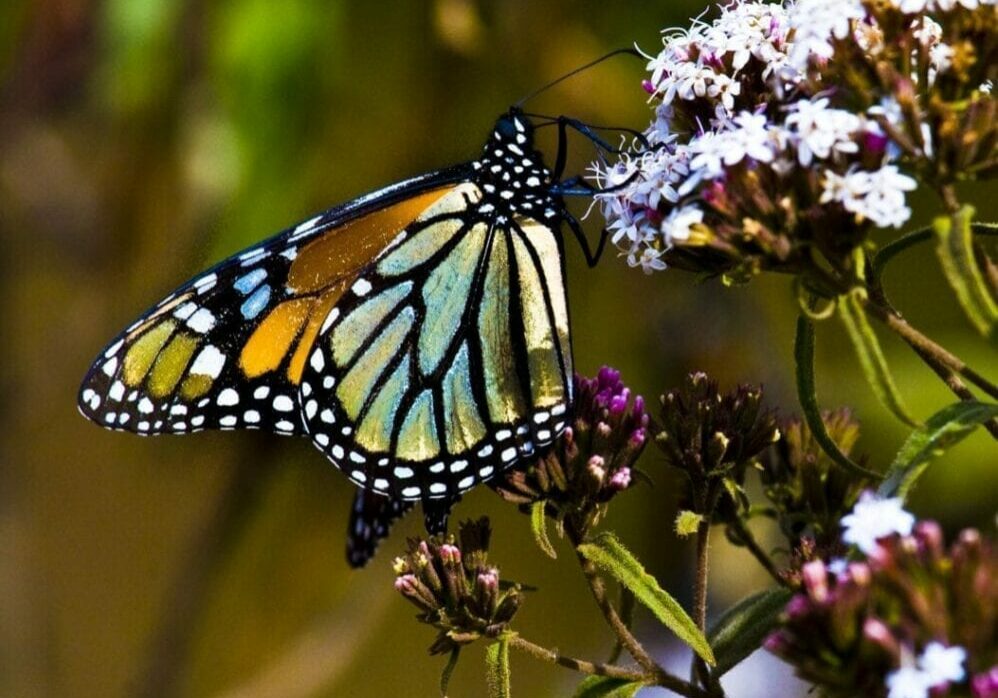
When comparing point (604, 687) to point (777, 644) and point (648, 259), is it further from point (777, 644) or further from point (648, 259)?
point (648, 259)

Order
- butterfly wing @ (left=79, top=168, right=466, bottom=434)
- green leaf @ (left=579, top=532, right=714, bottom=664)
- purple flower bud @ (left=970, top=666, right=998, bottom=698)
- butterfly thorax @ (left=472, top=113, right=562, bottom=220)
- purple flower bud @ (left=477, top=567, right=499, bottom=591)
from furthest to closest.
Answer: butterfly thorax @ (left=472, top=113, right=562, bottom=220)
butterfly wing @ (left=79, top=168, right=466, bottom=434)
purple flower bud @ (left=477, top=567, right=499, bottom=591)
green leaf @ (left=579, top=532, right=714, bottom=664)
purple flower bud @ (left=970, top=666, right=998, bottom=698)

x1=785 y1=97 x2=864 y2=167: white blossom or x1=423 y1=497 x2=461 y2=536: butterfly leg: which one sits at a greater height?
x1=785 y1=97 x2=864 y2=167: white blossom

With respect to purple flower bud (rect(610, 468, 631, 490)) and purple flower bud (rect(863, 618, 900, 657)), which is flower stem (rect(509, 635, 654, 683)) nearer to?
purple flower bud (rect(610, 468, 631, 490))

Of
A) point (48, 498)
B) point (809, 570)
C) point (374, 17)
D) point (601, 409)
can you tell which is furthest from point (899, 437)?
point (48, 498)

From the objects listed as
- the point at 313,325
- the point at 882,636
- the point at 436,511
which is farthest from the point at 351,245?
the point at 882,636

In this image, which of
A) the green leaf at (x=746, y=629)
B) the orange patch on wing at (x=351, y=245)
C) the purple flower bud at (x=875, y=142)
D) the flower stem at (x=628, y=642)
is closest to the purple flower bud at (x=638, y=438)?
the flower stem at (x=628, y=642)

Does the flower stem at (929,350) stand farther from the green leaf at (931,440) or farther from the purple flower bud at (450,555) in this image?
the purple flower bud at (450,555)

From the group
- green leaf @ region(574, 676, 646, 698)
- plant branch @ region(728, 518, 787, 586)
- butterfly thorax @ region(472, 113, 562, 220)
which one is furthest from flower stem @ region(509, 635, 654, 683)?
butterfly thorax @ region(472, 113, 562, 220)

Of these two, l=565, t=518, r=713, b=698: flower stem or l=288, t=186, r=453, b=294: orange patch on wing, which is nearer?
l=565, t=518, r=713, b=698: flower stem
